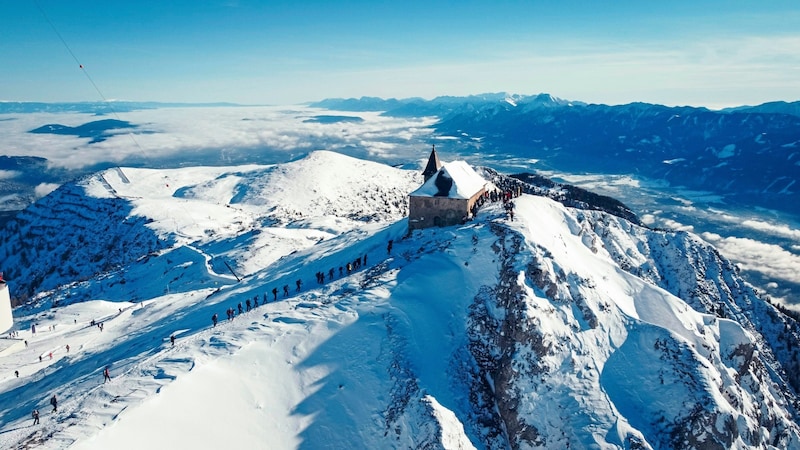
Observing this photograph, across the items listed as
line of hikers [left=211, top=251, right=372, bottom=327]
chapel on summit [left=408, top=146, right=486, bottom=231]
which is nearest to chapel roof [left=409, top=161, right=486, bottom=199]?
chapel on summit [left=408, top=146, right=486, bottom=231]

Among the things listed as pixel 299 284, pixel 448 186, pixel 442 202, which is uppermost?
pixel 448 186

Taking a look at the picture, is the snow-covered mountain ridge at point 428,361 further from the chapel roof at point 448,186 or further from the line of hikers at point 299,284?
the chapel roof at point 448,186

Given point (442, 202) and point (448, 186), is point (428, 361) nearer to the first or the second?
point (442, 202)

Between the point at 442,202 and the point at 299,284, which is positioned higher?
the point at 442,202

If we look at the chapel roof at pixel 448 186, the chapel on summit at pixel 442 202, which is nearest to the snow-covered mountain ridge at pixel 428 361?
the chapel on summit at pixel 442 202

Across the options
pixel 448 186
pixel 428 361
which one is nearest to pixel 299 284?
pixel 428 361

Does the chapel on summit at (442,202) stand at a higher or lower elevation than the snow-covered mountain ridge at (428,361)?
higher

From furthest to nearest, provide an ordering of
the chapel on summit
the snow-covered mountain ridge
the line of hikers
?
the chapel on summit, the line of hikers, the snow-covered mountain ridge

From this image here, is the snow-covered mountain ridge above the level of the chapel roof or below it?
below

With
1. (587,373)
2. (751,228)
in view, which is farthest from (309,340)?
(751,228)

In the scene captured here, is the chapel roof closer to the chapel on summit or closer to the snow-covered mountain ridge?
the chapel on summit

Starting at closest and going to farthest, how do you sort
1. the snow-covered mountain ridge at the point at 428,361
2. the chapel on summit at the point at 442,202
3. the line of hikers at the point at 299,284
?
the snow-covered mountain ridge at the point at 428,361, the line of hikers at the point at 299,284, the chapel on summit at the point at 442,202

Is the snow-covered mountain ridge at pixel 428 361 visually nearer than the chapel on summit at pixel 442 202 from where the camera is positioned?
Yes
